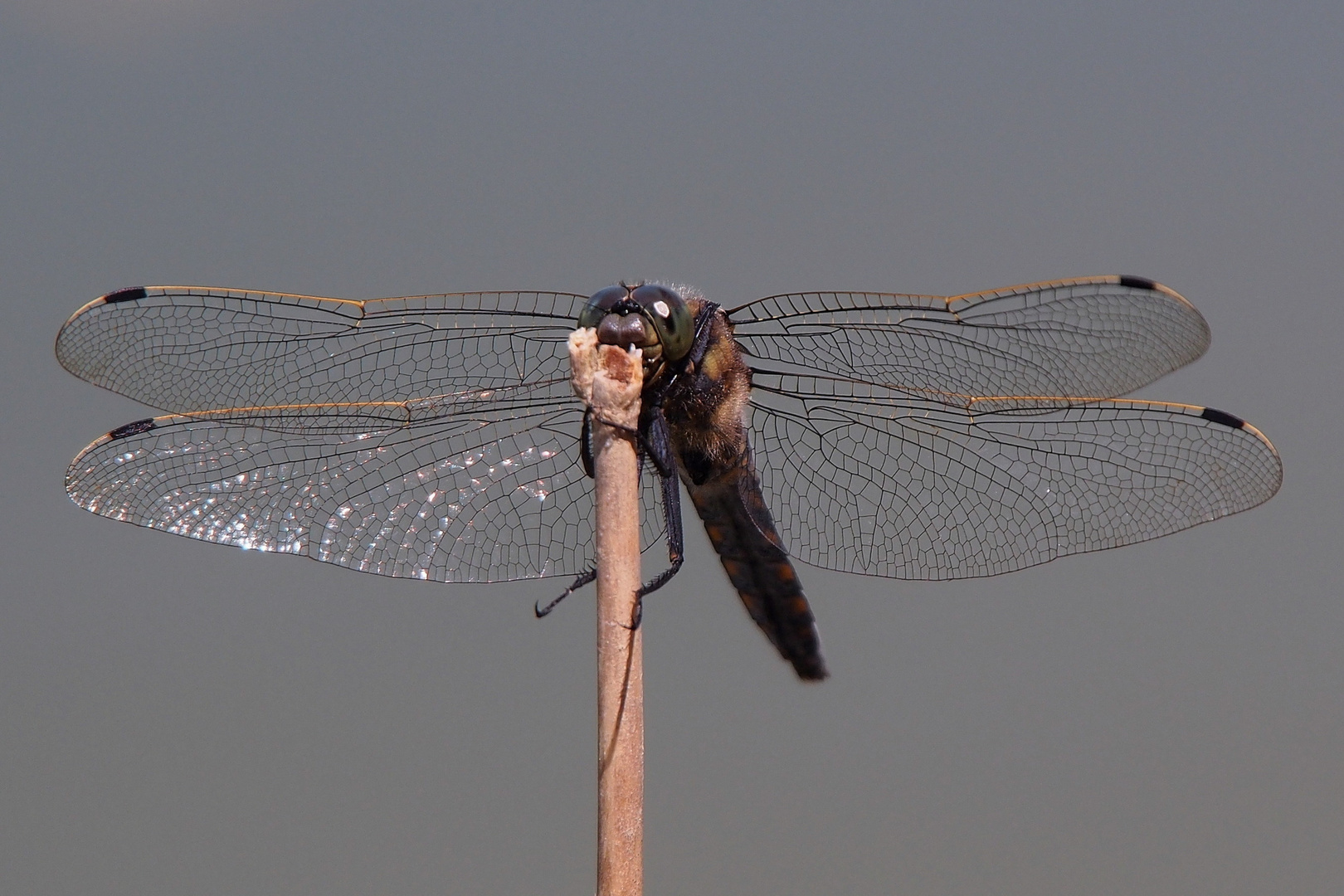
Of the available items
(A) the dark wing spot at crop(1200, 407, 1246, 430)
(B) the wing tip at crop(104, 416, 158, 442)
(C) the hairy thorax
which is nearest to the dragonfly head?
(C) the hairy thorax

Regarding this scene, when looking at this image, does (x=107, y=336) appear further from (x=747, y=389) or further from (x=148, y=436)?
(x=747, y=389)

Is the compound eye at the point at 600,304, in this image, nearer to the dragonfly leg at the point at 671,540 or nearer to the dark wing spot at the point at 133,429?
the dragonfly leg at the point at 671,540

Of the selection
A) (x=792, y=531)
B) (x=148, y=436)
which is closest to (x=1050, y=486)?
(x=792, y=531)

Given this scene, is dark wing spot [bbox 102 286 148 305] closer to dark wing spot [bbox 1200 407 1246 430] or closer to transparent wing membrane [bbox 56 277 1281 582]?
Result: transparent wing membrane [bbox 56 277 1281 582]

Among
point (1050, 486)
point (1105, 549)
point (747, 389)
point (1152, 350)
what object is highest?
point (1152, 350)

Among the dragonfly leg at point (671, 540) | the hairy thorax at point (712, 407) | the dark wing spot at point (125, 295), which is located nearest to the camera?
the dragonfly leg at point (671, 540)

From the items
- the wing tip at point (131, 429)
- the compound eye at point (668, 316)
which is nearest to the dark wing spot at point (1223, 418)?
the compound eye at point (668, 316)

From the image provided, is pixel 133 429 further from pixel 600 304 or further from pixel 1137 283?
pixel 1137 283
